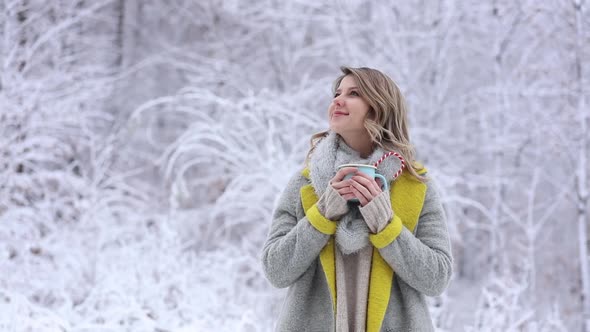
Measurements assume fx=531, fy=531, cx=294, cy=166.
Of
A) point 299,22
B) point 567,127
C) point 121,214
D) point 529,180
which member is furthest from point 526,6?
point 121,214

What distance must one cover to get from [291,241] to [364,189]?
27 cm

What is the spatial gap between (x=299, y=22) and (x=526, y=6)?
3.05m

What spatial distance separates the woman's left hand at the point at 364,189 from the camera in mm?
1362

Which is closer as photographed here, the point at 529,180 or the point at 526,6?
the point at 526,6

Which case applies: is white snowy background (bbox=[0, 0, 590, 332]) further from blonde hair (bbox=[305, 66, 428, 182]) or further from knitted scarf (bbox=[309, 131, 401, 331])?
blonde hair (bbox=[305, 66, 428, 182])

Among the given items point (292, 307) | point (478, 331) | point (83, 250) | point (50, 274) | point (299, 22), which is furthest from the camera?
point (299, 22)

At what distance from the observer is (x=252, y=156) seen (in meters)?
4.98

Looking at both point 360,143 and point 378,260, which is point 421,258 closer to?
point 378,260

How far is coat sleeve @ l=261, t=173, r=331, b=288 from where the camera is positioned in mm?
1429

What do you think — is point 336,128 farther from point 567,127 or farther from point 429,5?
point 567,127

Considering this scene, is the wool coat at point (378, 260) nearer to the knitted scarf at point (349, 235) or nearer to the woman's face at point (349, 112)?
the knitted scarf at point (349, 235)

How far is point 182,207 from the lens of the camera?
864 cm

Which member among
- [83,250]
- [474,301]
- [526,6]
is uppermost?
[526,6]

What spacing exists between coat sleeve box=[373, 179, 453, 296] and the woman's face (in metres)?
0.31
